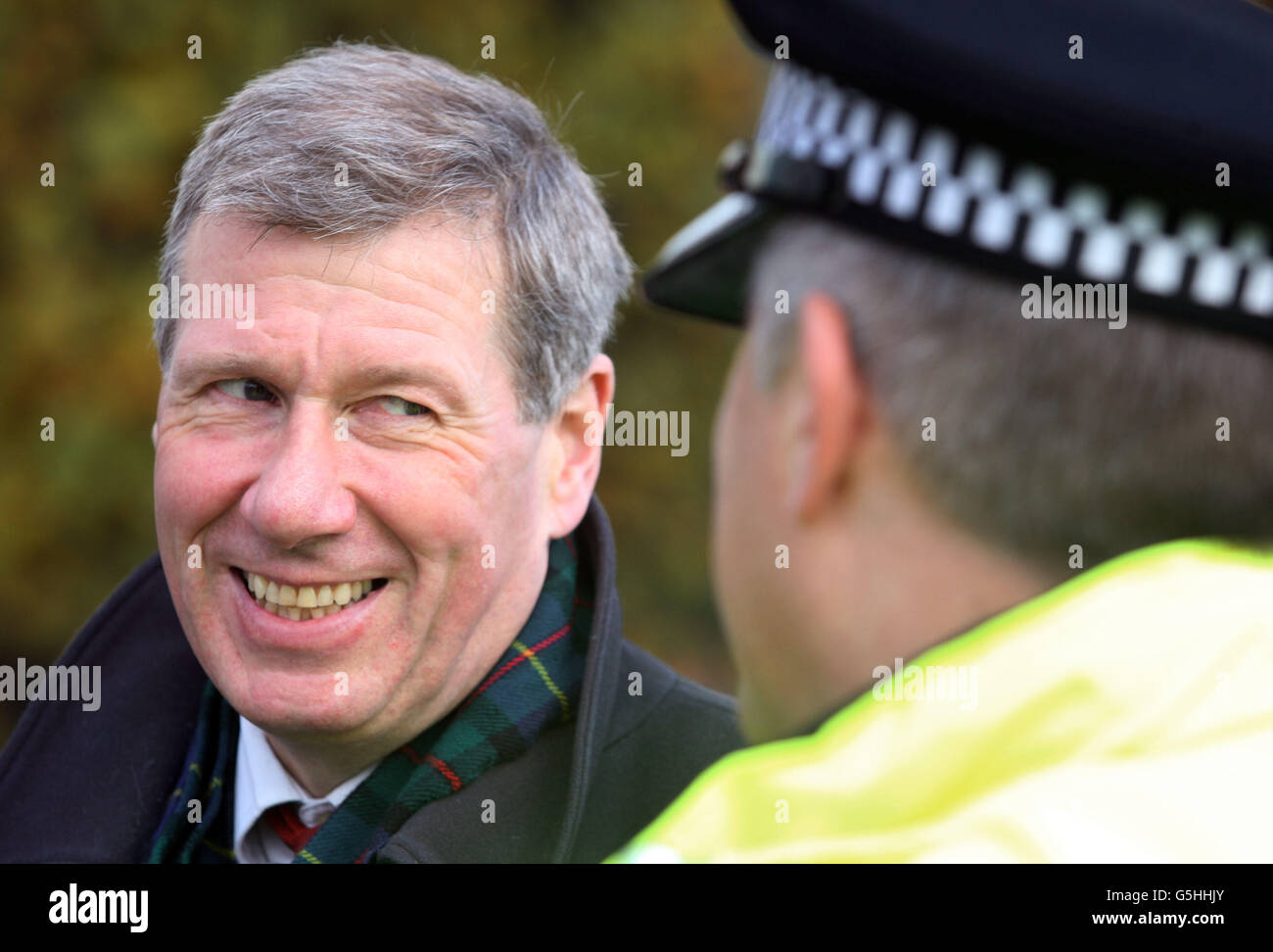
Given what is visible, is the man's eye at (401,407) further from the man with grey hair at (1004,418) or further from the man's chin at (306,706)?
the man with grey hair at (1004,418)

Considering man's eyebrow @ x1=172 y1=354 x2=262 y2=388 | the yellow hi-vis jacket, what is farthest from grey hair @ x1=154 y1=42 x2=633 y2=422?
the yellow hi-vis jacket

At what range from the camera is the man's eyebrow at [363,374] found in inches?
91.4

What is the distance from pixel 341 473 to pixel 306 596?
222 mm

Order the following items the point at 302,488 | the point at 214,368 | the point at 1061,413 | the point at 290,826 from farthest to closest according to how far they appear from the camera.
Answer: the point at 290,826 → the point at 214,368 → the point at 302,488 → the point at 1061,413

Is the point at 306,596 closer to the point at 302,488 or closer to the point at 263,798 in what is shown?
the point at 302,488

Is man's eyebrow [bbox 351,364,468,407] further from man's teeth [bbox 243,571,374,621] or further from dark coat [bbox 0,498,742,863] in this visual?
dark coat [bbox 0,498,742,863]

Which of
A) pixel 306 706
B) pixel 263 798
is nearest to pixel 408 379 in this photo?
pixel 306 706

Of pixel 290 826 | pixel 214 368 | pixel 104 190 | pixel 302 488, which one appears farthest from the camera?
pixel 104 190

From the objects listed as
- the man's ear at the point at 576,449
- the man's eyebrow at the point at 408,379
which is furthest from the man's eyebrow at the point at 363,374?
the man's ear at the point at 576,449

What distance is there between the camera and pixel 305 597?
237cm

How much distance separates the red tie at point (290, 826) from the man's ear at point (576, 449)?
68 cm

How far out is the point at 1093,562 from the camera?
138 centimetres

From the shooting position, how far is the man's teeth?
7.77 ft

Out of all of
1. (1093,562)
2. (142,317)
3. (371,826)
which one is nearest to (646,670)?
(371,826)
